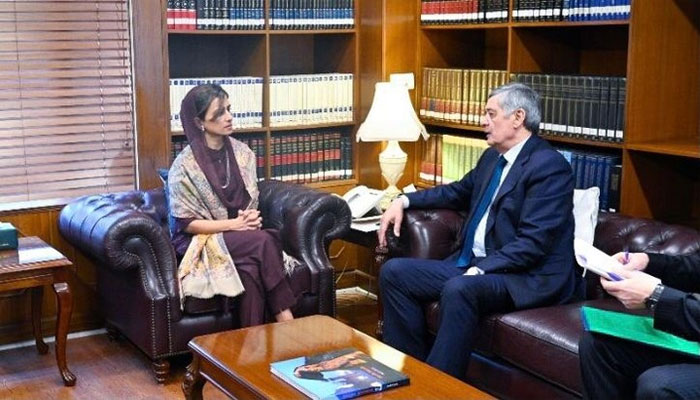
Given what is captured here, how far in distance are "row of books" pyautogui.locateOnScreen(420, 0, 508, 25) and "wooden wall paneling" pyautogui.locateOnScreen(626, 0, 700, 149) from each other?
2.89 ft

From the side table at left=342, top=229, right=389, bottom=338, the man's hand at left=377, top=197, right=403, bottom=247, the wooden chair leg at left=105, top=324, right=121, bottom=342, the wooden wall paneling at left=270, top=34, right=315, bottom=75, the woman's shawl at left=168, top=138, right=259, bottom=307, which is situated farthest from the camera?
the wooden wall paneling at left=270, top=34, right=315, bottom=75

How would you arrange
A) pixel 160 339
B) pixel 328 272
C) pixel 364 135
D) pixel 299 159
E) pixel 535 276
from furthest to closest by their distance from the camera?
pixel 299 159, pixel 364 135, pixel 328 272, pixel 160 339, pixel 535 276

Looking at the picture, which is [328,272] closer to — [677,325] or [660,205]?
[660,205]

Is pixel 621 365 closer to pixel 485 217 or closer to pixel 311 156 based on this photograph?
pixel 485 217

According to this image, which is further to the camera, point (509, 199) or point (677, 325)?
point (509, 199)

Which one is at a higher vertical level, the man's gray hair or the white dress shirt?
the man's gray hair

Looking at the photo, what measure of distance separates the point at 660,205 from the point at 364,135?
5.06 ft

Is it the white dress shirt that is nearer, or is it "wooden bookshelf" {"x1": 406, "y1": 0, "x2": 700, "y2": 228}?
the white dress shirt

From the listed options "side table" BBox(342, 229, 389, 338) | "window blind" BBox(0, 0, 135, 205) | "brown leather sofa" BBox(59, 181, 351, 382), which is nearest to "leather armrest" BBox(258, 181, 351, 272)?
"brown leather sofa" BBox(59, 181, 351, 382)

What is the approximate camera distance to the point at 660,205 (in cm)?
436

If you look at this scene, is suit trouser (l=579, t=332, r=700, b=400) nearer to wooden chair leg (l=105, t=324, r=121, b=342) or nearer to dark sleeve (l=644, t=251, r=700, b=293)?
dark sleeve (l=644, t=251, r=700, b=293)

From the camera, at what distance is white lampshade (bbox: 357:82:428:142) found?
16.4ft

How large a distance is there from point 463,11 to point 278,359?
2662mm

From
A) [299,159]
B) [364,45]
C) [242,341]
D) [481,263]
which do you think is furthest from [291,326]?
[364,45]
